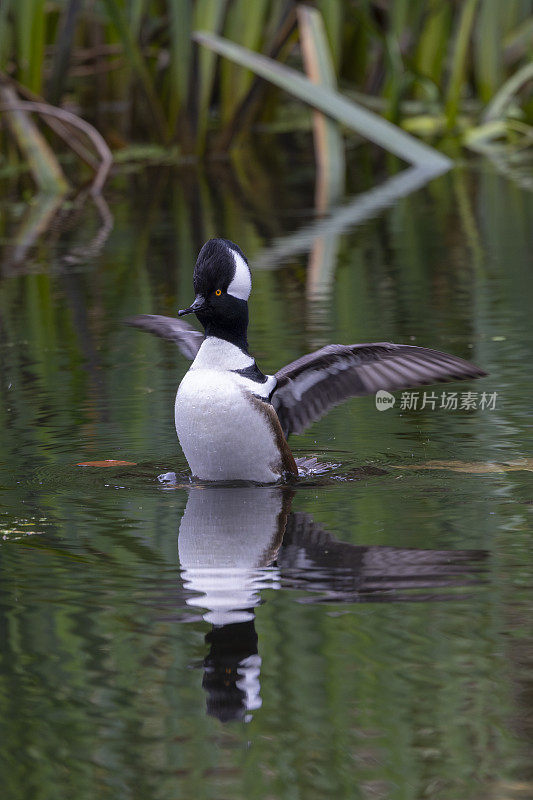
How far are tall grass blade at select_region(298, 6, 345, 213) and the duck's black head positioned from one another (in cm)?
753

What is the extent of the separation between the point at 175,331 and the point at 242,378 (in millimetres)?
917

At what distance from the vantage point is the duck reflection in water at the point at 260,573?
288 cm

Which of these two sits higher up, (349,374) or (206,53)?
(206,53)

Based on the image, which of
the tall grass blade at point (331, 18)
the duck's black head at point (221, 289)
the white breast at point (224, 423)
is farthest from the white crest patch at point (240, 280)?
the tall grass blade at point (331, 18)

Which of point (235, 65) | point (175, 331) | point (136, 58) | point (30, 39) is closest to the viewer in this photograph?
point (175, 331)

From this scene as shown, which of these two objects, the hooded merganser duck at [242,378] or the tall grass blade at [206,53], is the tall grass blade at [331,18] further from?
the hooded merganser duck at [242,378]

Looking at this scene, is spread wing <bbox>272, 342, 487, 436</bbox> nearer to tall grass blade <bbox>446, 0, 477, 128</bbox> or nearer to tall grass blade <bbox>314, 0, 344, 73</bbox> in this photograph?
tall grass blade <bbox>314, 0, 344, 73</bbox>

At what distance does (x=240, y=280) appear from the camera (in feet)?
15.5

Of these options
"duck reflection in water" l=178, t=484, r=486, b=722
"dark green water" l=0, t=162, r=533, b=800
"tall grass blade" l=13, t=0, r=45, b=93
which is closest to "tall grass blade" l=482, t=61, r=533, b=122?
"tall grass blade" l=13, t=0, r=45, b=93

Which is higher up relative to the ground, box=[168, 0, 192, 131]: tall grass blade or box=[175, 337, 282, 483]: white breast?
box=[168, 0, 192, 131]: tall grass blade

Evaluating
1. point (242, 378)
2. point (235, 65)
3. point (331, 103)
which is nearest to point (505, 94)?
point (235, 65)

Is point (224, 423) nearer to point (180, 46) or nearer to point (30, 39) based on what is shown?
point (30, 39)

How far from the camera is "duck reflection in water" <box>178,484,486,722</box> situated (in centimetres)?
288

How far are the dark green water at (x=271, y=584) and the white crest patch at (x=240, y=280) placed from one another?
0.64 meters
